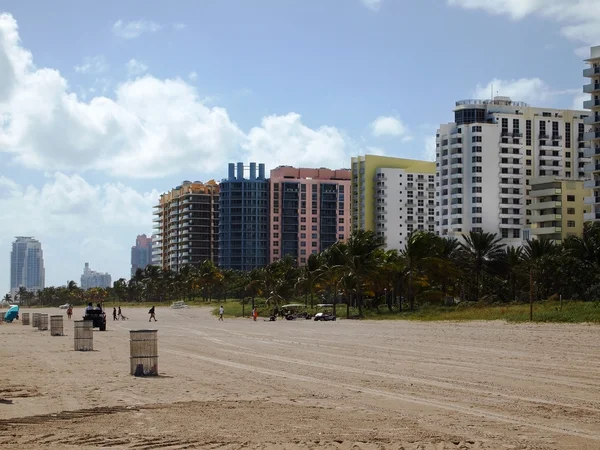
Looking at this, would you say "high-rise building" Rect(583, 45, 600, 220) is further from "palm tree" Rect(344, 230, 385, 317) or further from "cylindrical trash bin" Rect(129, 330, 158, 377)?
"cylindrical trash bin" Rect(129, 330, 158, 377)

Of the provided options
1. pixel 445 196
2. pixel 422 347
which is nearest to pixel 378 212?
pixel 445 196

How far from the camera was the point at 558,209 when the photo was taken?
126625 millimetres

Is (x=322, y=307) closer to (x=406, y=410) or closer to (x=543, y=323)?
(x=543, y=323)

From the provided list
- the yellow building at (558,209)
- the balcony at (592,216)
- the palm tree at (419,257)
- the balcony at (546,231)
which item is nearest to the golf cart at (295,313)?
the palm tree at (419,257)

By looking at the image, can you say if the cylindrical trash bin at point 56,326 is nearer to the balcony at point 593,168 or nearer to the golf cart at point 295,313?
the golf cart at point 295,313

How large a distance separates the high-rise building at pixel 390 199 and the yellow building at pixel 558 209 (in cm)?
4918

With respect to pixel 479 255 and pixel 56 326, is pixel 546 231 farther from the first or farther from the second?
pixel 56 326

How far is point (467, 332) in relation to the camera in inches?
1795

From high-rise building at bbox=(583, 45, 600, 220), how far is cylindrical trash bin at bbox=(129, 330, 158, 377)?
93226 mm

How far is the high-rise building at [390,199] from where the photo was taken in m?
178

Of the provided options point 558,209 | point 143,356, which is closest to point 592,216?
point 558,209

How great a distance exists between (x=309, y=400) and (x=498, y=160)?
13039 cm

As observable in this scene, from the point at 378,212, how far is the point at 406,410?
163671 millimetres

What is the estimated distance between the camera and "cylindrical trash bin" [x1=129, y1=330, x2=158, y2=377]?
22.2 metres
